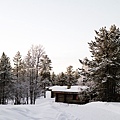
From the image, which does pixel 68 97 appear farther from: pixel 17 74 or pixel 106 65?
pixel 17 74

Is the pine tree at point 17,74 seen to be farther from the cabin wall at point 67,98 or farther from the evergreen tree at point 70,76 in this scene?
the evergreen tree at point 70,76

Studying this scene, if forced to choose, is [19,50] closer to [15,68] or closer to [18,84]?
[15,68]

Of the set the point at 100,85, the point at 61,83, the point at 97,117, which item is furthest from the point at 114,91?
the point at 61,83

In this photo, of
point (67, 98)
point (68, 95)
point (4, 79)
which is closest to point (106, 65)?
point (68, 95)

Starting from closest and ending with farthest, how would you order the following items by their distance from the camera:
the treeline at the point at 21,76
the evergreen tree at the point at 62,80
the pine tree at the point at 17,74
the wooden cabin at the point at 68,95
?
the wooden cabin at the point at 68,95
the treeline at the point at 21,76
the pine tree at the point at 17,74
the evergreen tree at the point at 62,80

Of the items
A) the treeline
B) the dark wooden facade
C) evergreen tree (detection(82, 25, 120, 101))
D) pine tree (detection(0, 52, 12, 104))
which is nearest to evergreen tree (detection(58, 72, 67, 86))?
the treeline

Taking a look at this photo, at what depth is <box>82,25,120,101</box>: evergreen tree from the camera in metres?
27.4

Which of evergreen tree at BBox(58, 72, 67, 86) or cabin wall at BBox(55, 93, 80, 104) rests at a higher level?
evergreen tree at BBox(58, 72, 67, 86)

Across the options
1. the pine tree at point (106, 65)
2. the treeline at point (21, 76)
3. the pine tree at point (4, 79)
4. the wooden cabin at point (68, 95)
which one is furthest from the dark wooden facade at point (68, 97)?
the pine tree at point (4, 79)

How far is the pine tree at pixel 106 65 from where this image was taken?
2744 cm

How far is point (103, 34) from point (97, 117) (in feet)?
57.8

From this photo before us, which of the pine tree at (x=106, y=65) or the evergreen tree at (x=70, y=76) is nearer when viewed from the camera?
the pine tree at (x=106, y=65)

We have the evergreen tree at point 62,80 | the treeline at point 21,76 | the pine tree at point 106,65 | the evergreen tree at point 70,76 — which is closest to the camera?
the pine tree at point 106,65

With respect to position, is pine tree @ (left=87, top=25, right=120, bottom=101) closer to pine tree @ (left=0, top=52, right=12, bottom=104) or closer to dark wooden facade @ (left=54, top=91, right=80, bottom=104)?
dark wooden facade @ (left=54, top=91, right=80, bottom=104)
